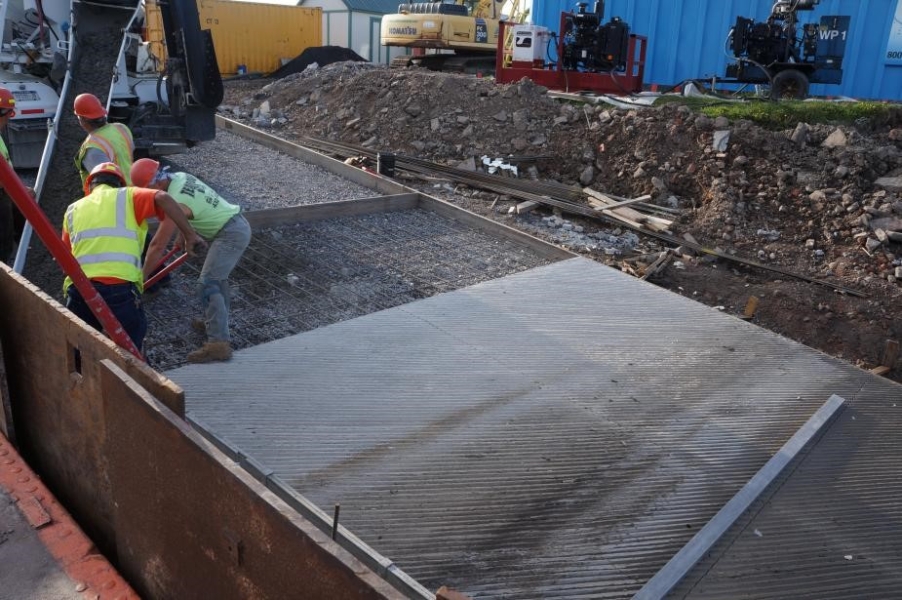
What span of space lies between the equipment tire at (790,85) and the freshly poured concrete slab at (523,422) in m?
10.9

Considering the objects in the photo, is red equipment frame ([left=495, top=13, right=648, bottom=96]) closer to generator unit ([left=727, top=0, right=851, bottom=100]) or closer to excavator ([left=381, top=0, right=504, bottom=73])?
generator unit ([left=727, top=0, right=851, bottom=100])

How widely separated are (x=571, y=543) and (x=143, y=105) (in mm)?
7989

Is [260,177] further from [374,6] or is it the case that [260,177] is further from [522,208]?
[374,6]

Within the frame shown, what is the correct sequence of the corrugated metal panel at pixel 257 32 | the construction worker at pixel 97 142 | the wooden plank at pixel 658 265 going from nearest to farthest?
the construction worker at pixel 97 142 → the wooden plank at pixel 658 265 → the corrugated metal panel at pixel 257 32

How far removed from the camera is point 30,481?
2.39m

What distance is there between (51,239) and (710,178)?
10069 mm

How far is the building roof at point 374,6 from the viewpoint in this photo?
105ft

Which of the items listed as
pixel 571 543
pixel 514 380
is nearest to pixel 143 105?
pixel 514 380

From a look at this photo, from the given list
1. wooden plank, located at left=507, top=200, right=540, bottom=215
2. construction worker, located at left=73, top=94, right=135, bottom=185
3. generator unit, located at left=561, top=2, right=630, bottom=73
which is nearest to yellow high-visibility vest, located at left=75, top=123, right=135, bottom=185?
construction worker, located at left=73, top=94, right=135, bottom=185

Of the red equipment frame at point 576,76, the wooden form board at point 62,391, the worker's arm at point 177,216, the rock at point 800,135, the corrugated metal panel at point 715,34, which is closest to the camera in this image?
the wooden form board at point 62,391

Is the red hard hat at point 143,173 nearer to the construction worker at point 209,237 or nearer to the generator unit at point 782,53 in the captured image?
the construction worker at point 209,237

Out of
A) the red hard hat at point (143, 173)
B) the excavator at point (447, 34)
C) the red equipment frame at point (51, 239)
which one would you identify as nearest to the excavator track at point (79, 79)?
the red hard hat at point (143, 173)

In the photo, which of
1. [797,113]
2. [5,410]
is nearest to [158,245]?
[5,410]

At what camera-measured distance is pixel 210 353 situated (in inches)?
176
